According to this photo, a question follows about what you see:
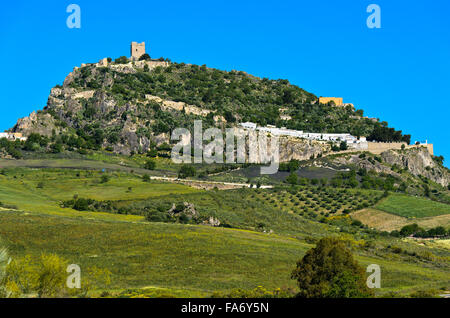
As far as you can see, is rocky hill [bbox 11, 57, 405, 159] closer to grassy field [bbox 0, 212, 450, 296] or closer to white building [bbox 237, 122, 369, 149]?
white building [bbox 237, 122, 369, 149]

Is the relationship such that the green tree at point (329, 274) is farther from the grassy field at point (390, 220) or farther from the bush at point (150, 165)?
the bush at point (150, 165)

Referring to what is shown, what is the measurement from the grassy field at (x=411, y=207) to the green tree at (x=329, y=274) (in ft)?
249

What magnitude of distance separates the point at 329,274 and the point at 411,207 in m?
84.1

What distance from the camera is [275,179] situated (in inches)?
5753

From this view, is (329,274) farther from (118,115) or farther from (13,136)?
(118,115)

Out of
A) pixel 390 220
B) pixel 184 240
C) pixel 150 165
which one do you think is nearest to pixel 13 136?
pixel 150 165

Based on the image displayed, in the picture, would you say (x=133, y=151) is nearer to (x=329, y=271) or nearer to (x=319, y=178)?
(x=319, y=178)

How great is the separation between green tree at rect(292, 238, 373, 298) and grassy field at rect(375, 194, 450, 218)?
7595 centimetres

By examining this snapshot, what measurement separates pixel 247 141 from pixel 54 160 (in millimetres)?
48664

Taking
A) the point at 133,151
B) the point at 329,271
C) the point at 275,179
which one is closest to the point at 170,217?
the point at 329,271

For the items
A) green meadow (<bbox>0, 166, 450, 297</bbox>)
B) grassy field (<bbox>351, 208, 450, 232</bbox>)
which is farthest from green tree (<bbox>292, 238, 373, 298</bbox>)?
grassy field (<bbox>351, 208, 450, 232</bbox>)

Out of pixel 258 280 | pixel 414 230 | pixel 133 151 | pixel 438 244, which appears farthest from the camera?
pixel 133 151

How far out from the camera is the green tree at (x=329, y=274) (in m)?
41.7

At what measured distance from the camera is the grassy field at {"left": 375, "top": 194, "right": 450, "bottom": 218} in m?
121
